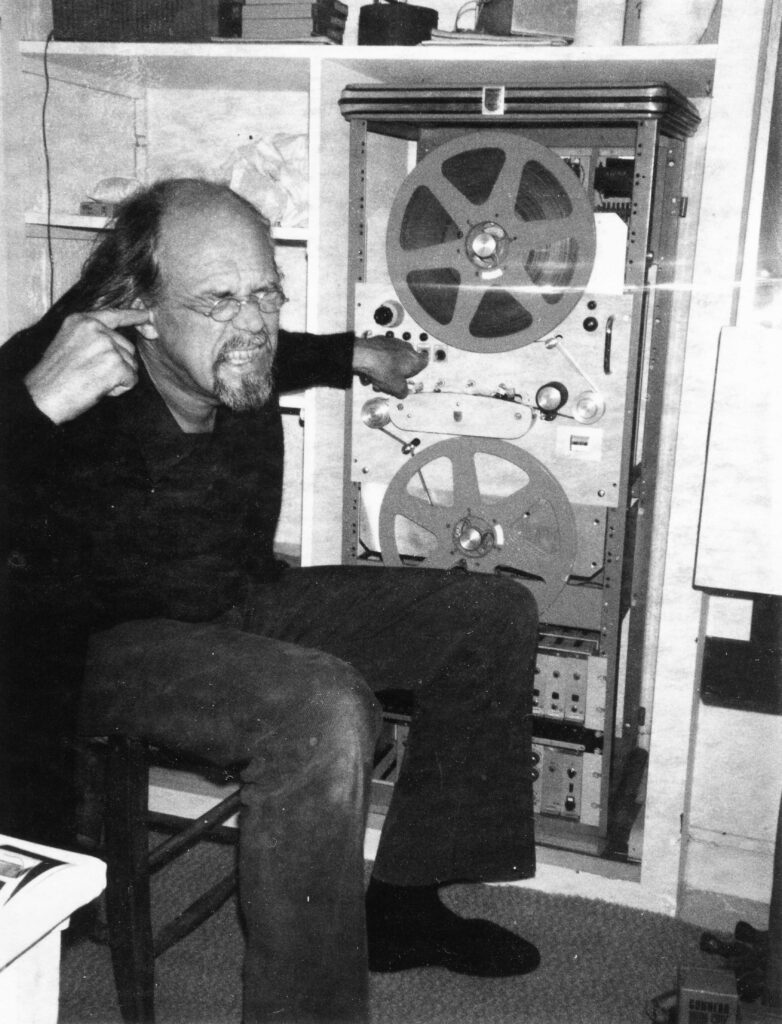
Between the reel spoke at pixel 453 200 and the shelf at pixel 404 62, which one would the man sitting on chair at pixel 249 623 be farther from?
the shelf at pixel 404 62

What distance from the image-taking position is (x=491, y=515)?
6.43 feet

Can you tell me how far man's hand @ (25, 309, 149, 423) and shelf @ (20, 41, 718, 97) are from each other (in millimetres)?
803

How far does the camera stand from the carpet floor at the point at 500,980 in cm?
156

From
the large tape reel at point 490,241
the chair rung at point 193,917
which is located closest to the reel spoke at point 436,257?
the large tape reel at point 490,241

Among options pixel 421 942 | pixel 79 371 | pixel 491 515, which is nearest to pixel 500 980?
pixel 421 942

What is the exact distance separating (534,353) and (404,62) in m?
0.56

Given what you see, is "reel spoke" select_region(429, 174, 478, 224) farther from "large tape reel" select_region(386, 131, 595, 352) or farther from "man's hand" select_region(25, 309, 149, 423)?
"man's hand" select_region(25, 309, 149, 423)

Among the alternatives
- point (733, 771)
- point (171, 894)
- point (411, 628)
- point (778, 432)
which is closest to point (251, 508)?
point (411, 628)

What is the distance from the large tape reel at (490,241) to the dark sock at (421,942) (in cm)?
96

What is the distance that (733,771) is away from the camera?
1.88 metres

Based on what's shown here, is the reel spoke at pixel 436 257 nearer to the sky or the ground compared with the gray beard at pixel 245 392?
nearer to the sky

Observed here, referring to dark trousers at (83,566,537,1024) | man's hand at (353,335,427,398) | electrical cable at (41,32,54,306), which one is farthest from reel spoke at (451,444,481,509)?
electrical cable at (41,32,54,306)

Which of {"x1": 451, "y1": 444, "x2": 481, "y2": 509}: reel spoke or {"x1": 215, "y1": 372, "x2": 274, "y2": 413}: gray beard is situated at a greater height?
{"x1": 215, "y1": 372, "x2": 274, "y2": 413}: gray beard

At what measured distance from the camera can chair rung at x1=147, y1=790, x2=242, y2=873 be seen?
148 cm
